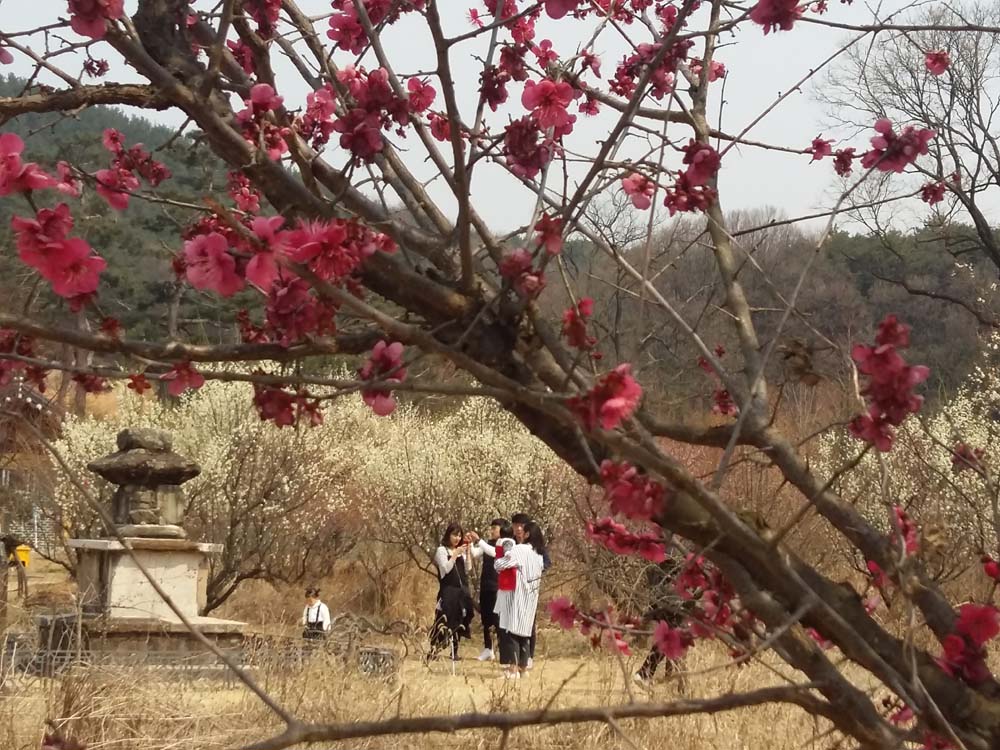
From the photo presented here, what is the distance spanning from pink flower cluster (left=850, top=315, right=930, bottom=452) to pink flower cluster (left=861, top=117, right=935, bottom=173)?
45.7 inches

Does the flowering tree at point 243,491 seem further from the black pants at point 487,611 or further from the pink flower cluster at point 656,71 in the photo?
the pink flower cluster at point 656,71

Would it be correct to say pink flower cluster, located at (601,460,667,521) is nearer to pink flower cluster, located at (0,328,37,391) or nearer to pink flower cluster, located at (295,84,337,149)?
pink flower cluster, located at (0,328,37,391)

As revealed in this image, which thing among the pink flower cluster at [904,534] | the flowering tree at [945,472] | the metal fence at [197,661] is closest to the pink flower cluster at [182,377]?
the pink flower cluster at [904,534]

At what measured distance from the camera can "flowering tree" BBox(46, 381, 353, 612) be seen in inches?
612

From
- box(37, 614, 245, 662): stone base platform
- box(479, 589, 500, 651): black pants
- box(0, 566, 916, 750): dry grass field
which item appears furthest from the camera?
box(479, 589, 500, 651): black pants

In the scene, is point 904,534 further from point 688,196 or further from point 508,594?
point 508,594

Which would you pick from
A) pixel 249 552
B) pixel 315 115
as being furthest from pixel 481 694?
pixel 249 552

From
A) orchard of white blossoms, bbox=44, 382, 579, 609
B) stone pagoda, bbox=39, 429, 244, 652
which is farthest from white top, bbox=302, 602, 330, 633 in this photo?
orchard of white blossoms, bbox=44, 382, 579, 609

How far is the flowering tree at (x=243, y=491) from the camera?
15.6 m

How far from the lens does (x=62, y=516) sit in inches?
654

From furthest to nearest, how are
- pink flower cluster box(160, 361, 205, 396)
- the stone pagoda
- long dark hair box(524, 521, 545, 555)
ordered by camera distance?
long dark hair box(524, 521, 545, 555) < the stone pagoda < pink flower cluster box(160, 361, 205, 396)

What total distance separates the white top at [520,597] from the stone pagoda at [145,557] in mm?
2310

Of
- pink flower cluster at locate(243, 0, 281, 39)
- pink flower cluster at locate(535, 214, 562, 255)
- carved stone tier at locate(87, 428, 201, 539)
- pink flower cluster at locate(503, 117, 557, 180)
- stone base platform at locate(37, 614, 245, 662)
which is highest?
pink flower cluster at locate(243, 0, 281, 39)

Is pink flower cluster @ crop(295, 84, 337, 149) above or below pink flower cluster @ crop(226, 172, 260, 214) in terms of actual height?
above
